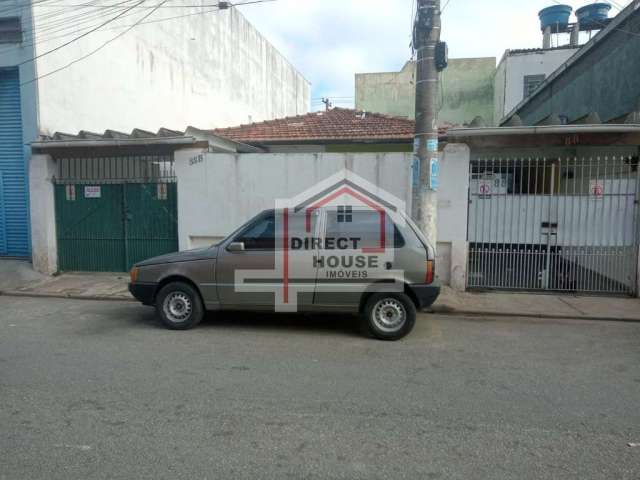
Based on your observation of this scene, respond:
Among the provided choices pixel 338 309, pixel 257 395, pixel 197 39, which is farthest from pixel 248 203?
pixel 197 39

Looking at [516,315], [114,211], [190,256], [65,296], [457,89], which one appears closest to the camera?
[190,256]

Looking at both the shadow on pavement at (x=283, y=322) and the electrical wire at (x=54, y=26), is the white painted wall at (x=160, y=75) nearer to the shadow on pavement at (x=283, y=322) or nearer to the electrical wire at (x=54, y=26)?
the electrical wire at (x=54, y=26)

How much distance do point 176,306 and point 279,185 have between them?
3610 mm

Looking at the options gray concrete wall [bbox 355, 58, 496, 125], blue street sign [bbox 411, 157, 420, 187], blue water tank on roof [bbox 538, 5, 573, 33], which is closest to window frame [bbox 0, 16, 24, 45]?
blue street sign [bbox 411, 157, 420, 187]

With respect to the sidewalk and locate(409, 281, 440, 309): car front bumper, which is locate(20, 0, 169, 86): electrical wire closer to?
the sidewalk

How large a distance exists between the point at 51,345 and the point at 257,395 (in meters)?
2.98

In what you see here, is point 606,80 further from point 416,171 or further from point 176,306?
point 176,306

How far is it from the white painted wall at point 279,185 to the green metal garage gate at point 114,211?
1.77 feet

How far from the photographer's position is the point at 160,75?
14.3 m

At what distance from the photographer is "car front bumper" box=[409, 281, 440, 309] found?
564cm

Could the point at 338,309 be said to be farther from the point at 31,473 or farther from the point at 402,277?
the point at 31,473

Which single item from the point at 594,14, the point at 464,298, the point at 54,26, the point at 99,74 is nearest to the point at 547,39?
the point at 594,14

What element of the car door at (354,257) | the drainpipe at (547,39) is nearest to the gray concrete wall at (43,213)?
the car door at (354,257)

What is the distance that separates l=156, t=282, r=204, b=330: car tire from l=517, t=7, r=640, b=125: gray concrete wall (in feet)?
27.2
